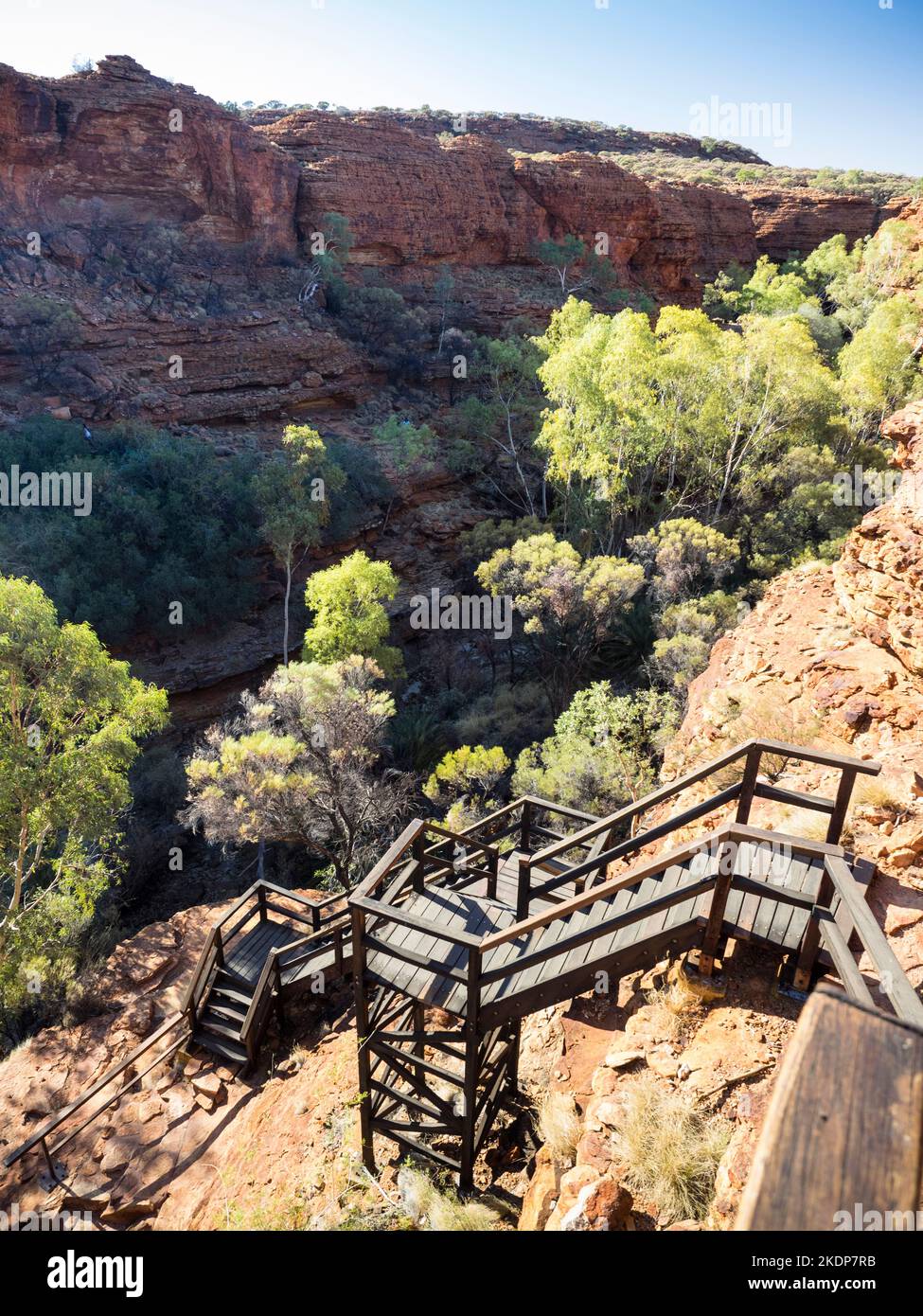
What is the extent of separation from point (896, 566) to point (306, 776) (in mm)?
8295

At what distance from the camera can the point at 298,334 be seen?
93.5ft

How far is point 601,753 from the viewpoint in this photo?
11414 millimetres

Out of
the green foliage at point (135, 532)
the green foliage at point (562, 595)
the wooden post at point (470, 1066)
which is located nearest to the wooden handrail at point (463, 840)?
the wooden post at point (470, 1066)

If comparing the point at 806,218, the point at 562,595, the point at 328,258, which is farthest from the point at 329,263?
the point at 806,218

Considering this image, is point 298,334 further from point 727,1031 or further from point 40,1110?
point 727,1031

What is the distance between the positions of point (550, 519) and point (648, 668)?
9.71 m

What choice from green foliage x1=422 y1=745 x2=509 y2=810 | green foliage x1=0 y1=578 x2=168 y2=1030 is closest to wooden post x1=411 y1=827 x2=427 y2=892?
green foliage x1=0 y1=578 x2=168 y2=1030

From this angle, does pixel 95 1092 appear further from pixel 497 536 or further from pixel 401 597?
pixel 401 597

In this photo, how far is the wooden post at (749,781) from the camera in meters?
4.61

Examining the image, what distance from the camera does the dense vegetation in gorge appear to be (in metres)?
9.34

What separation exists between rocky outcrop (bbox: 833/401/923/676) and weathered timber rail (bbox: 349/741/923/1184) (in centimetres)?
261

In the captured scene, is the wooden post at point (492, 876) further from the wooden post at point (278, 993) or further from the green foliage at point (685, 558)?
the green foliage at point (685, 558)

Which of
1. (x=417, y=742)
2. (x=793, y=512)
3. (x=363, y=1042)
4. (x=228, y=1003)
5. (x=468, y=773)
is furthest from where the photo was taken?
(x=793, y=512)
